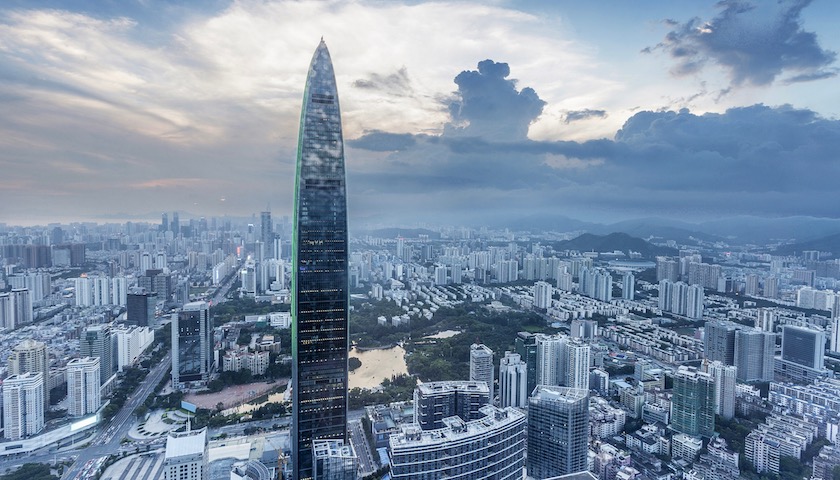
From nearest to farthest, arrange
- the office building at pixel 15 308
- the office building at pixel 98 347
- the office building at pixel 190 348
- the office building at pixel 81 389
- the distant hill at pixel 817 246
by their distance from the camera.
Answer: the office building at pixel 81 389, the office building at pixel 98 347, the office building at pixel 190 348, the office building at pixel 15 308, the distant hill at pixel 817 246

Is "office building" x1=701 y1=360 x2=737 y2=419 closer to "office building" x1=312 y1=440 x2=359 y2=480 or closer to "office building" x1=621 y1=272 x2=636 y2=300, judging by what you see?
"office building" x1=312 y1=440 x2=359 y2=480

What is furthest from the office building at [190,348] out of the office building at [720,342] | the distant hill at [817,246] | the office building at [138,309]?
the distant hill at [817,246]

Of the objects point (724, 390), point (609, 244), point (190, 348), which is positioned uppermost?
point (609, 244)

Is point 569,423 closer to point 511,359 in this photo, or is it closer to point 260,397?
A: point 511,359

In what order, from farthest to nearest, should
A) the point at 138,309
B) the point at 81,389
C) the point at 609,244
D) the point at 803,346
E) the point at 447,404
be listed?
the point at 609,244 < the point at 138,309 < the point at 803,346 < the point at 81,389 < the point at 447,404

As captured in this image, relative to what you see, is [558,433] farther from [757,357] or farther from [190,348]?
[190,348]

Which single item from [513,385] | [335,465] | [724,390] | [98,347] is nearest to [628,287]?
[724,390]

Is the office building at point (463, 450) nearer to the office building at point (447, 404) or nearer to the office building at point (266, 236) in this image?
the office building at point (447, 404)
